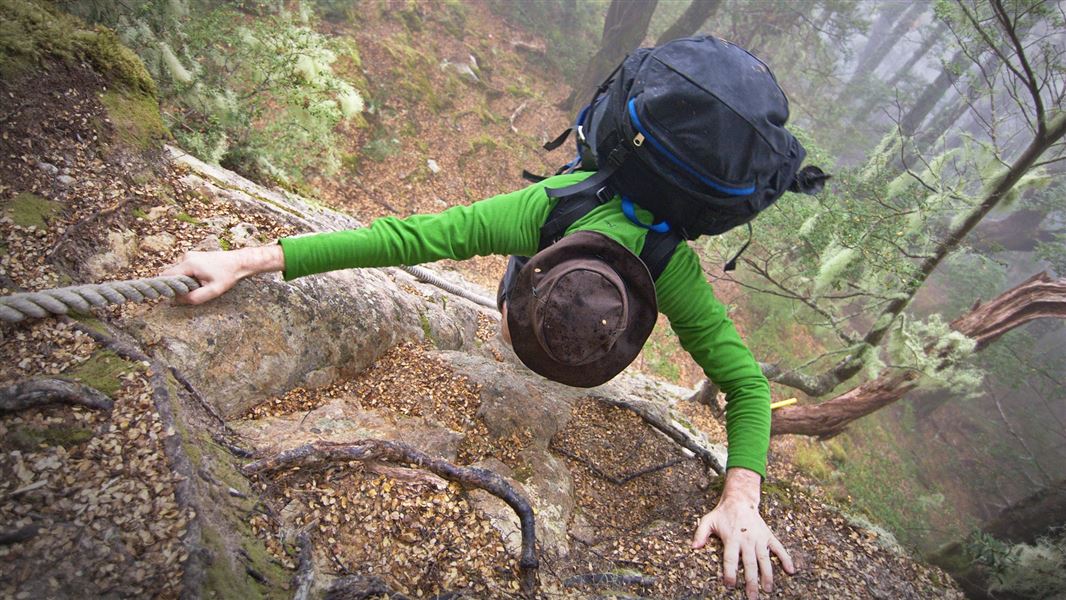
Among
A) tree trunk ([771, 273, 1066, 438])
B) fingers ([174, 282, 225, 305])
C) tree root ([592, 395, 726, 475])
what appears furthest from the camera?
tree trunk ([771, 273, 1066, 438])

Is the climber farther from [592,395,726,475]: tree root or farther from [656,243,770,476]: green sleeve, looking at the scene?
[592,395,726,475]: tree root

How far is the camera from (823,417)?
6.63 m

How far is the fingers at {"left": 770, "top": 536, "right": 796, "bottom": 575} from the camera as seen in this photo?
2.48 meters

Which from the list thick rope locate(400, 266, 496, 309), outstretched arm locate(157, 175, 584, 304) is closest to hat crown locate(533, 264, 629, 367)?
outstretched arm locate(157, 175, 584, 304)

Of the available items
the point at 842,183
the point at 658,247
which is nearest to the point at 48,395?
the point at 658,247

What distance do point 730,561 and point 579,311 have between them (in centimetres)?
157

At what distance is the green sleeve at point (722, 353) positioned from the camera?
2664 millimetres

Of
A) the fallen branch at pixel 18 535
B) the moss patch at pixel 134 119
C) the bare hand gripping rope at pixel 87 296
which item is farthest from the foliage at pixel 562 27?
the fallen branch at pixel 18 535

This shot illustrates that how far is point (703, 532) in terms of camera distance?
256cm

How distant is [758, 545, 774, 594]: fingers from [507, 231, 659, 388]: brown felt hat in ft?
3.97

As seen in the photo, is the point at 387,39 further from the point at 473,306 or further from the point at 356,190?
the point at 473,306

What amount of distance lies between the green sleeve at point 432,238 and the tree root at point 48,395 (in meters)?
0.86

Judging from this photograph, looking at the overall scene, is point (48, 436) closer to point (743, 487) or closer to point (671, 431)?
point (743, 487)

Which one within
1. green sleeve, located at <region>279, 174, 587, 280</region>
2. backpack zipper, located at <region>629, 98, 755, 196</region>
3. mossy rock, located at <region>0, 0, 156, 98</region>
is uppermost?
backpack zipper, located at <region>629, 98, 755, 196</region>
